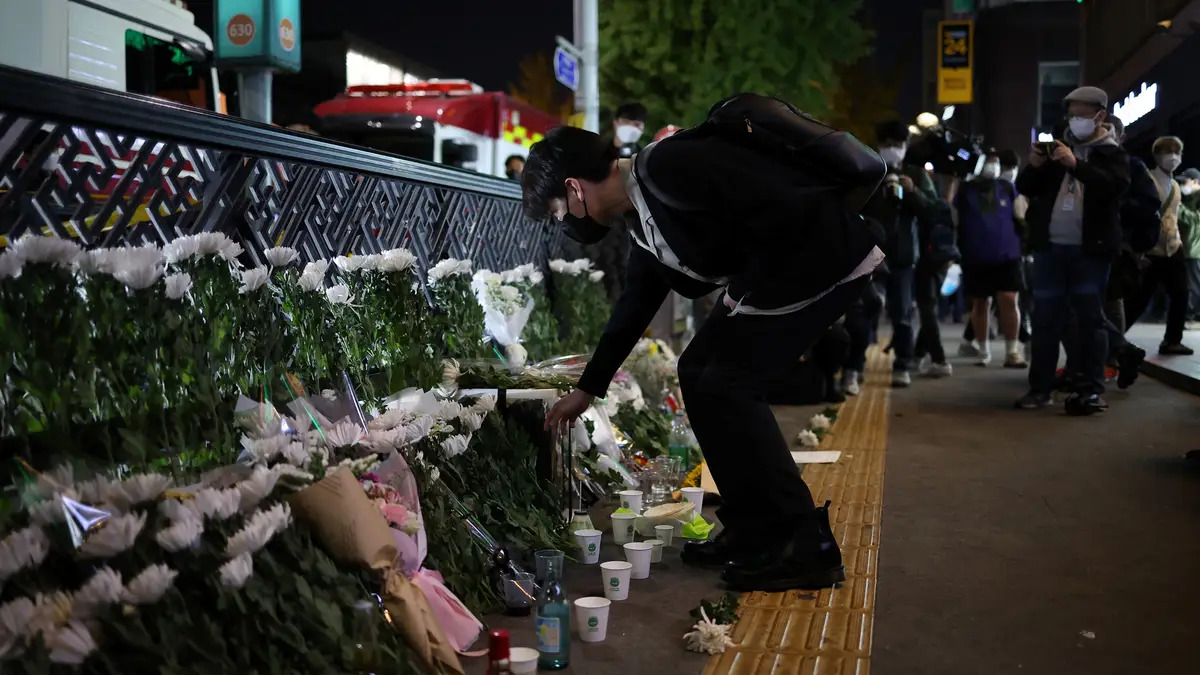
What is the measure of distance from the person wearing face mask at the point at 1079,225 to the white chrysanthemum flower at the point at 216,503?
6.18 meters

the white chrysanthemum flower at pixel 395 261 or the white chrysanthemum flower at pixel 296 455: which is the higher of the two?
the white chrysanthemum flower at pixel 395 261

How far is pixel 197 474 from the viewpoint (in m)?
2.79

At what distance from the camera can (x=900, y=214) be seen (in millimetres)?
9328

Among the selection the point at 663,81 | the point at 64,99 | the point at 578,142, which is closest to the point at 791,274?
the point at 578,142

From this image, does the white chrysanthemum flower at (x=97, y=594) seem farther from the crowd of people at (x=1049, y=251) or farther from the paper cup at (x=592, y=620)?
the crowd of people at (x=1049, y=251)

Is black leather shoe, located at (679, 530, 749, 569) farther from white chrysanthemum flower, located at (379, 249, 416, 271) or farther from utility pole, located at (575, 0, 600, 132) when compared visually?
utility pole, located at (575, 0, 600, 132)

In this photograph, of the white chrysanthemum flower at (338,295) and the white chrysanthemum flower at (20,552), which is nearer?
the white chrysanthemum flower at (20,552)

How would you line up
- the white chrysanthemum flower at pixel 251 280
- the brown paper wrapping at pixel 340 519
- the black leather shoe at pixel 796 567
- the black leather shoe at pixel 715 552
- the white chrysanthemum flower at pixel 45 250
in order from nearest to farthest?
the white chrysanthemum flower at pixel 45 250 → the brown paper wrapping at pixel 340 519 → the white chrysanthemum flower at pixel 251 280 → the black leather shoe at pixel 796 567 → the black leather shoe at pixel 715 552

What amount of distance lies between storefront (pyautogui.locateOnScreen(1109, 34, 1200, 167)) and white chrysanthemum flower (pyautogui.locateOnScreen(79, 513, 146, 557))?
1358 cm

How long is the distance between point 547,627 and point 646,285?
135 centimetres

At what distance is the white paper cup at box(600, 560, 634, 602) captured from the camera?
361 cm

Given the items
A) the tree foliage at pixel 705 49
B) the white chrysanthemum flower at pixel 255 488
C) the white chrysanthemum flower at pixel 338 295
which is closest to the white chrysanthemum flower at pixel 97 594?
the white chrysanthemum flower at pixel 255 488

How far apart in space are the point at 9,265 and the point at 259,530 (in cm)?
83

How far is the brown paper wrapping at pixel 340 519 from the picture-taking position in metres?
2.67
